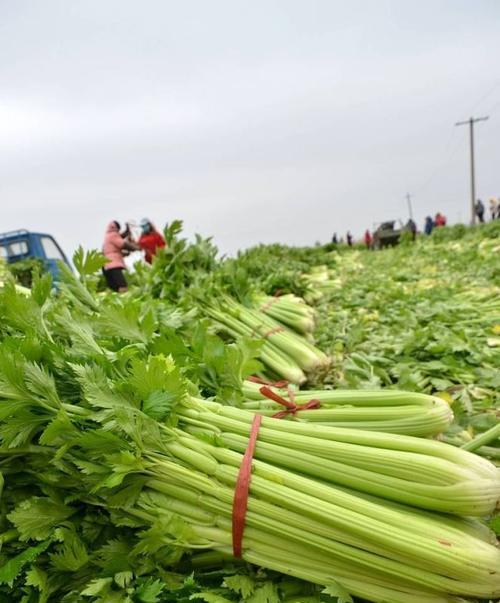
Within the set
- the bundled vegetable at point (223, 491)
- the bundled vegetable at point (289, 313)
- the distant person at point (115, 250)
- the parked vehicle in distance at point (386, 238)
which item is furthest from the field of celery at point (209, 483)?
the parked vehicle in distance at point (386, 238)

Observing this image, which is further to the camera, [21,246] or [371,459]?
[21,246]

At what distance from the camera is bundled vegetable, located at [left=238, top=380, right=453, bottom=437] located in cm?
179

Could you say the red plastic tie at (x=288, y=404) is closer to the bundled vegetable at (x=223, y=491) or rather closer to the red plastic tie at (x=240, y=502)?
the bundled vegetable at (x=223, y=491)

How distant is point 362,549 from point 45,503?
44.3 inches

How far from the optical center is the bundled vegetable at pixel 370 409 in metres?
1.79

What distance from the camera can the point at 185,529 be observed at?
5.18 ft

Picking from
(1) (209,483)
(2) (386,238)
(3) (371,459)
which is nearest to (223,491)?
(1) (209,483)

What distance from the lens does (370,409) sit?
1.90 metres

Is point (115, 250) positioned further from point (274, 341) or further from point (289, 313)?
point (274, 341)

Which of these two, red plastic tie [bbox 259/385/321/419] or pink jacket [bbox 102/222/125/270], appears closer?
red plastic tie [bbox 259/385/321/419]

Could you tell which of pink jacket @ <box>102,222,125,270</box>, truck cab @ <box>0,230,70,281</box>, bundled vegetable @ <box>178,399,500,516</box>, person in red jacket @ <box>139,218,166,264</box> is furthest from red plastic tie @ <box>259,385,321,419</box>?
truck cab @ <box>0,230,70,281</box>

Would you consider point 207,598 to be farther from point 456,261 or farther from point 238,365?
point 456,261

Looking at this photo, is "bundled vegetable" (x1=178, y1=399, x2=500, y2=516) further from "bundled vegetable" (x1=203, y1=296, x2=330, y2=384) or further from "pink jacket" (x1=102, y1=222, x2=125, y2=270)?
"pink jacket" (x1=102, y1=222, x2=125, y2=270)

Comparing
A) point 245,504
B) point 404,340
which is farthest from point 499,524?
point 404,340
